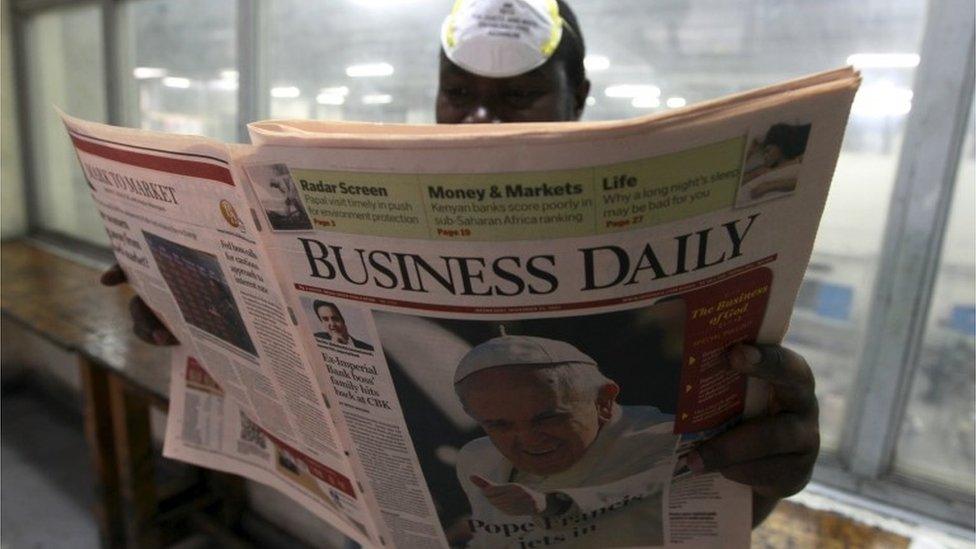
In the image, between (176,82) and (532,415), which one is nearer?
(532,415)

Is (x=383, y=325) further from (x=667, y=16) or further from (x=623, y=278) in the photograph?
(x=667, y=16)

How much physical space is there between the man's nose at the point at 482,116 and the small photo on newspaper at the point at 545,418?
353 mm

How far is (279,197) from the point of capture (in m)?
0.32

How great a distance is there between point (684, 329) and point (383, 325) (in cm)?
17

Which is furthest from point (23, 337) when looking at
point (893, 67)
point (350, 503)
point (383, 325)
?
point (893, 67)

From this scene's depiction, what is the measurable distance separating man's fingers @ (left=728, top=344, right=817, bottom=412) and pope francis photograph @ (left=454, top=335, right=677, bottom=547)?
0.06 metres

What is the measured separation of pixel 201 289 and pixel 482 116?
333 millimetres

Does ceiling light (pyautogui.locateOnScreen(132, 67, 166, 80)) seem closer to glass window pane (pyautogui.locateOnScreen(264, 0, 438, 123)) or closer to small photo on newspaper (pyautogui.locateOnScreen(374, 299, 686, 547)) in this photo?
glass window pane (pyautogui.locateOnScreen(264, 0, 438, 123))

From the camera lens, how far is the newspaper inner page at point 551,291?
265mm

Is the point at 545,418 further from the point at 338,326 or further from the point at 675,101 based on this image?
the point at 675,101

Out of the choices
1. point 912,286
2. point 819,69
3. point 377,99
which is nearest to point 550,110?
point 819,69

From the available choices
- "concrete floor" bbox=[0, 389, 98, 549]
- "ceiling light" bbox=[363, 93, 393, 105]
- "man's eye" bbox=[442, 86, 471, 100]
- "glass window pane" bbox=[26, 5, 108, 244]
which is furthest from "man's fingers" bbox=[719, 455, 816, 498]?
"glass window pane" bbox=[26, 5, 108, 244]

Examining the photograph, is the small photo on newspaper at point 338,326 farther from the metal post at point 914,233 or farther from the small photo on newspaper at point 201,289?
the metal post at point 914,233

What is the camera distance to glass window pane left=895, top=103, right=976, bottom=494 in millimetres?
824
